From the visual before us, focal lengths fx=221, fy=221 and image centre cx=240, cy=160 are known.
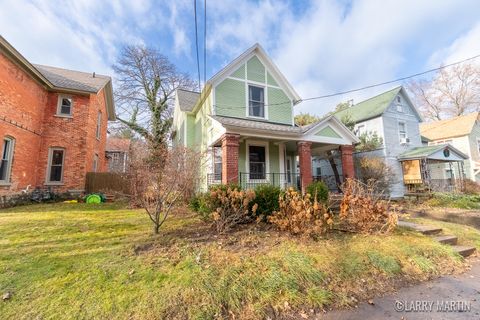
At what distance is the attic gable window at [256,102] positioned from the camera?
40.2 ft

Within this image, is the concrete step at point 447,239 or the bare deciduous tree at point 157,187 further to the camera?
the concrete step at point 447,239

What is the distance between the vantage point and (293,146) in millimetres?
13297

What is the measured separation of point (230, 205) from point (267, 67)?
949 centimetres

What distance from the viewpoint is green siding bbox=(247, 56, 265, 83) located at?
40.8ft

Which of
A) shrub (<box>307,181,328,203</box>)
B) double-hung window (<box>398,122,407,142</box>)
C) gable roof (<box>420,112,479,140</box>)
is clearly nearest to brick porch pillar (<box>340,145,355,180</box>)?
shrub (<box>307,181,328,203</box>)

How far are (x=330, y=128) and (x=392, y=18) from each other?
492cm

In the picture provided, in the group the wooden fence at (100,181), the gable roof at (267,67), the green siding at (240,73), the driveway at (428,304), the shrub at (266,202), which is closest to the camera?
the driveway at (428,304)

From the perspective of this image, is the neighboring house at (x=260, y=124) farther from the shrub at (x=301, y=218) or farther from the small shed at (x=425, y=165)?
the small shed at (x=425, y=165)

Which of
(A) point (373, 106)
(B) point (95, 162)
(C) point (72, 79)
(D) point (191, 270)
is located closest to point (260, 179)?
(D) point (191, 270)

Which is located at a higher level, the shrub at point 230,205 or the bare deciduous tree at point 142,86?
the bare deciduous tree at point 142,86

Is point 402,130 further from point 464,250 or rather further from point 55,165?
point 55,165

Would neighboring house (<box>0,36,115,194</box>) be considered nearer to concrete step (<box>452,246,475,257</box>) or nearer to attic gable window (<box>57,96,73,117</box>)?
attic gable window (<box>57,96,73,117</box>)

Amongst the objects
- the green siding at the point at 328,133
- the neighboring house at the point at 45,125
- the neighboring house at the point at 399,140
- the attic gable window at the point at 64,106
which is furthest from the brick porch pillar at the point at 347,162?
the attic gable window at the point at 64,106

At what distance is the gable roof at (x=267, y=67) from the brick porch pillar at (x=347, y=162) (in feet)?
12.9
